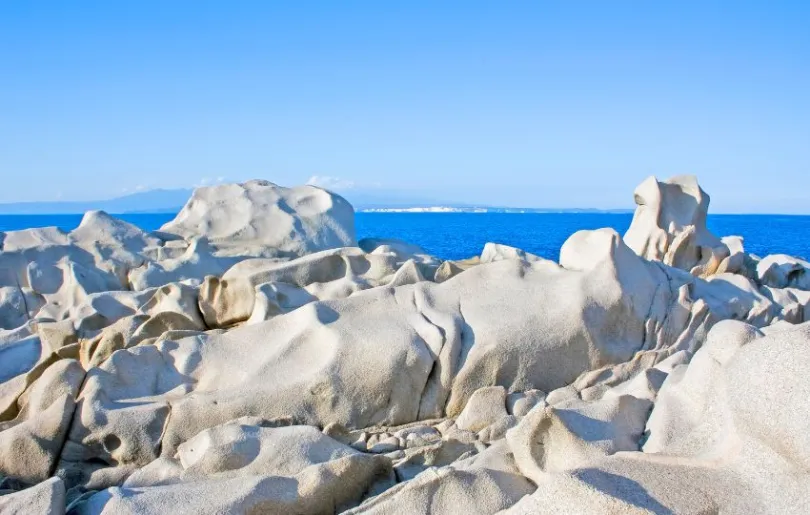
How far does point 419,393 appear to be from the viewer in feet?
23.0

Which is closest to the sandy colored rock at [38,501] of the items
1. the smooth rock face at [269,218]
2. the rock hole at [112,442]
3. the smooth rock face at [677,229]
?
the rock hole at [112,442]

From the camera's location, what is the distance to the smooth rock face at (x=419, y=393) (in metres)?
4.47

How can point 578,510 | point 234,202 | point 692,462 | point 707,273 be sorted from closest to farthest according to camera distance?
point 578,510, point 692,462, point 707,273, point 234,202

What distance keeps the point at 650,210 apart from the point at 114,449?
8.93m

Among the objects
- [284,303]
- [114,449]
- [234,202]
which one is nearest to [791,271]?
[284,303]

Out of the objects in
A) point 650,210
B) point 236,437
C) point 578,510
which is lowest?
point 236,437

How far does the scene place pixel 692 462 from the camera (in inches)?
180

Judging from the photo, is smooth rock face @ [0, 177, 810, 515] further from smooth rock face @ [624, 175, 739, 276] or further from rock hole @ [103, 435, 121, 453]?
smooth rock face @ [624, 175, 739, 276]

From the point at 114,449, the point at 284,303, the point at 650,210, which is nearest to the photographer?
the point at 114,449

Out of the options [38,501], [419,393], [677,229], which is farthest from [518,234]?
[38,501]

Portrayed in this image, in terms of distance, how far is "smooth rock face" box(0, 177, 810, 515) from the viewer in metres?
4.47

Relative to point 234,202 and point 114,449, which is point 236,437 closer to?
point 114,449

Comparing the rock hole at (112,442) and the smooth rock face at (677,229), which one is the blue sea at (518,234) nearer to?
the smooth rock face at (677,229)

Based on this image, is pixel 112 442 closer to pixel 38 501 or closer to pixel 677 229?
pixel 38 501
